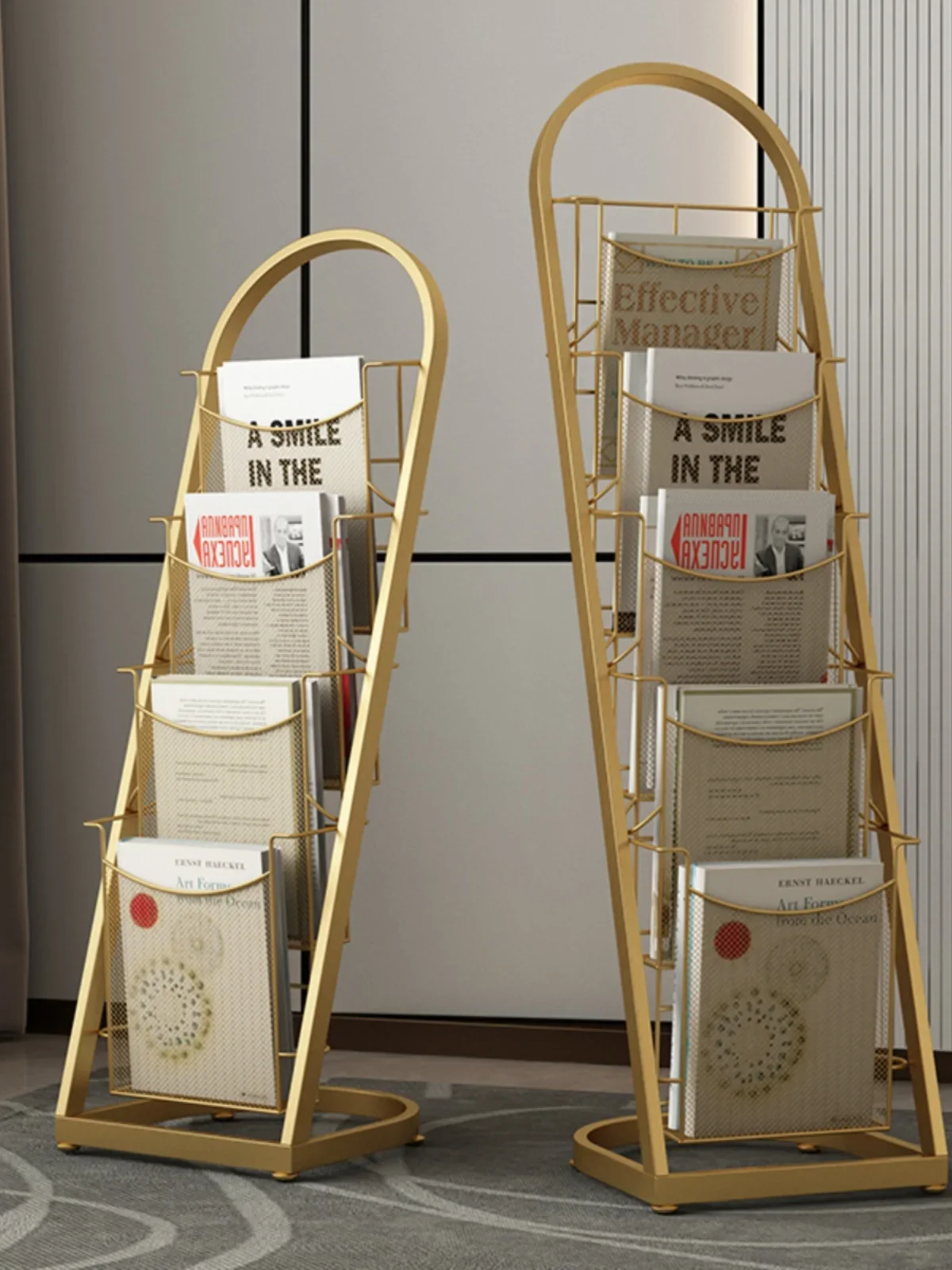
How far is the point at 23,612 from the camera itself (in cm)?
344

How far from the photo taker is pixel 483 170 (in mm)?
3236

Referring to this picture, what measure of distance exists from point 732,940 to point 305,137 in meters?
1.94

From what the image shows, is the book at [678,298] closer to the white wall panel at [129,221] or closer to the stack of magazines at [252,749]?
the stack of magazines at [252,749]

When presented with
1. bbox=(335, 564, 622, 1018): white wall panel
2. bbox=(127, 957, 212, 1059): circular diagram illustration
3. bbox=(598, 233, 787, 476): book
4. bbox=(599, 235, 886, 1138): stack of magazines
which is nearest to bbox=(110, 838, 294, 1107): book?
bbox=(127, 957, 212, 1059): circular diagram illustration

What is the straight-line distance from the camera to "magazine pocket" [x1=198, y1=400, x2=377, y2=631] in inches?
92.7

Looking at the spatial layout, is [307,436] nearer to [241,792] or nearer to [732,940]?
[241,792]

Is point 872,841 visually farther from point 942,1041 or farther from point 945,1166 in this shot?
point 945,1166

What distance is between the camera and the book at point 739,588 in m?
2.22

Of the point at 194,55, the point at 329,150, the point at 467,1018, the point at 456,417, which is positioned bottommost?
the point at 467,1018

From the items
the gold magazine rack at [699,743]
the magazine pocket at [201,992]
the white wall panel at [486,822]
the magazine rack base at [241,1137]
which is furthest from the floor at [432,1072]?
the magazine pocket at [201,992]

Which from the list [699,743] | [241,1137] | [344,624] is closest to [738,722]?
[699,743]

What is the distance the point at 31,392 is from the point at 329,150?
0.81m

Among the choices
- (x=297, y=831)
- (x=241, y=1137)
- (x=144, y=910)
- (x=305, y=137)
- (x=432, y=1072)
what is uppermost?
(x=305, y=137)

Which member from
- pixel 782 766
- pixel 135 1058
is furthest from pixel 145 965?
pixel 782 766
